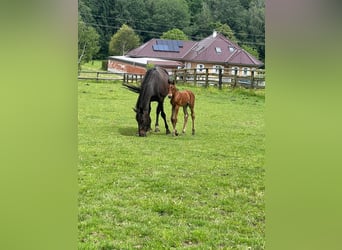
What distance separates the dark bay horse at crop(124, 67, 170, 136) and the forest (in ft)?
2.40

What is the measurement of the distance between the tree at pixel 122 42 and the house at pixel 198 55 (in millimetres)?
42

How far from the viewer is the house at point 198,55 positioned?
182cm
